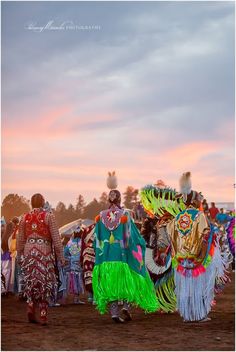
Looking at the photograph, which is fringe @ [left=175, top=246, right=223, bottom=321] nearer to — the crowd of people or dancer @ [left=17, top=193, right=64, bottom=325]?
the crowd of people

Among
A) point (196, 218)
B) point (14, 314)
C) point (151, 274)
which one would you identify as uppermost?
point (196, 218)

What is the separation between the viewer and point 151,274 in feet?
29.3

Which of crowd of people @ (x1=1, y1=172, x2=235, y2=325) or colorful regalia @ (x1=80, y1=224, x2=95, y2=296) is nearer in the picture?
crowd of people @ (x1=1, y1=172, x2=235, y2=325)

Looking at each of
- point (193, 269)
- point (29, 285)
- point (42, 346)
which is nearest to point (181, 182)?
point (193, 269)

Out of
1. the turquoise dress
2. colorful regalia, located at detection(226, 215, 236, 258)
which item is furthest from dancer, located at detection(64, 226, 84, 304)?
colorful regalia, located at detection(226, 215, 236, 258)

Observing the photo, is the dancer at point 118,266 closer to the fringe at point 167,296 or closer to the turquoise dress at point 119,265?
the turquoise dress at point 119,265

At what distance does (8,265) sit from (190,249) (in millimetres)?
5403

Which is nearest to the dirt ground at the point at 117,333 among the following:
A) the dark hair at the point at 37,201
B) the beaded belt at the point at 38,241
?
the beaded belt at the point at 38,241

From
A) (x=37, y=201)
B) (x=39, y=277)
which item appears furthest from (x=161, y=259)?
(x=37, y=201)

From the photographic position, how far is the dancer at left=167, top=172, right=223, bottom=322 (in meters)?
7.58

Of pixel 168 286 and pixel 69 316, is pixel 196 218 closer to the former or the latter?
pixel 168 286

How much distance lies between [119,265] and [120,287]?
293 millimetres

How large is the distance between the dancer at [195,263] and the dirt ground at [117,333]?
225 millimetres

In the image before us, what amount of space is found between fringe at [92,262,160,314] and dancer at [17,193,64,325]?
1.82ft
